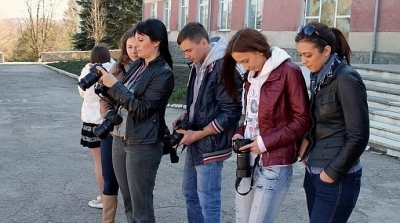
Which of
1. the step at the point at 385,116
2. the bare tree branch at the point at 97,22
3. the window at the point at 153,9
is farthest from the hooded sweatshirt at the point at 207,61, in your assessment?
the bare tree branch at the point at 97,22

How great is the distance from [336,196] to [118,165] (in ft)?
5.54

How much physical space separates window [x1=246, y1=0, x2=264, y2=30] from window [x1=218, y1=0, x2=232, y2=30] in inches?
67.1

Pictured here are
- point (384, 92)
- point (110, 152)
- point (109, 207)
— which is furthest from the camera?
point (384, 92)

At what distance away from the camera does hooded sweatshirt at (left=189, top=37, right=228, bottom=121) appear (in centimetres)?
346

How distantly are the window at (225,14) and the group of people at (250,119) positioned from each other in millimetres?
18313

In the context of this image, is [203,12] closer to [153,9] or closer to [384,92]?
[153,9]

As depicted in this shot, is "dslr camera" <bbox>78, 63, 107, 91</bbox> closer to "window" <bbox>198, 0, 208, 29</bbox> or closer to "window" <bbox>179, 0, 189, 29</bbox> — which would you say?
"window" <bbox>198, 0, 208, 29</bbox>

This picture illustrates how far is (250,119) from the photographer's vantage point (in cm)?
306

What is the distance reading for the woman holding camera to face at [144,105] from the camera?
10.8 feet

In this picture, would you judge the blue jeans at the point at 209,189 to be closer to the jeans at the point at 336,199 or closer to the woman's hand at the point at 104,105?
the woman's hand at the point at 104,105

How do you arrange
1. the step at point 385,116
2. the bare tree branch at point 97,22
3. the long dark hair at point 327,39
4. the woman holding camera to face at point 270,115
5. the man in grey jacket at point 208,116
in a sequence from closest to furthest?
the long dark hair at point 327,39, the woman holding camera to face at point 270,115, the man in grey jacket at point 208,116, the step at point 385,116, the bare tree branch at point 97,22

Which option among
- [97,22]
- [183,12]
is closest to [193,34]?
[183,12]

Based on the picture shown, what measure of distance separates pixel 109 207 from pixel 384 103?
6.50 m

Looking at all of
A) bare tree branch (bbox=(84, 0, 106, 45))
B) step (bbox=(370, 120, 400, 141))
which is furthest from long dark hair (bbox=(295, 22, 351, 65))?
bare tree branch (bbox=(84, 0, 106, 45))
